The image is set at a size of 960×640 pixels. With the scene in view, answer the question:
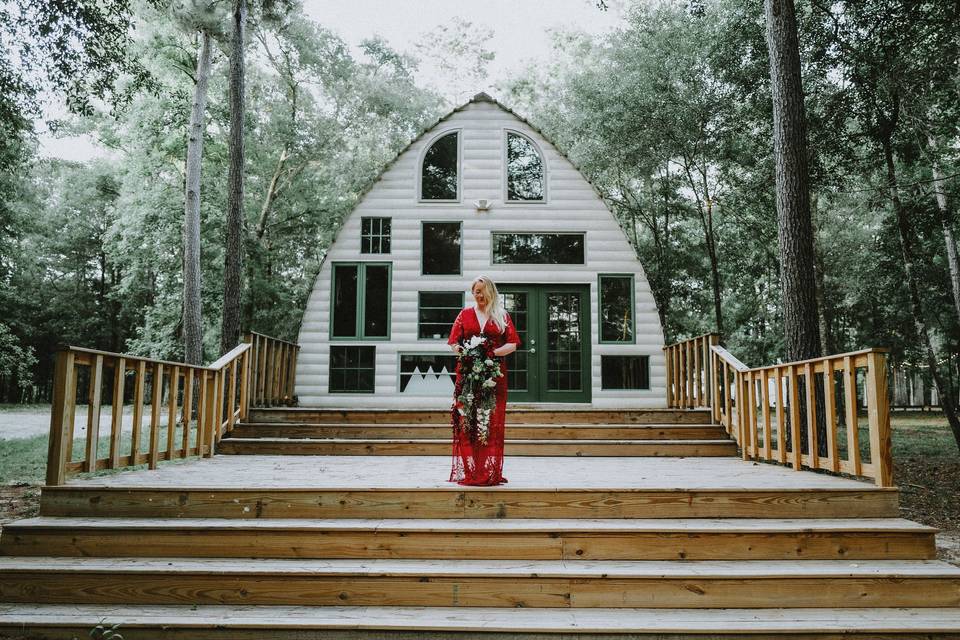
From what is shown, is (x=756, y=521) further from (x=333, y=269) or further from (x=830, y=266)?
(x=830, y=266)

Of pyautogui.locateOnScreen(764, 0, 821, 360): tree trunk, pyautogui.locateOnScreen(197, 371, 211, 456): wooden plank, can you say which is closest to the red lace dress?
pyautogui.locateOnScreen(197, 371, 211, 456): wooden plank

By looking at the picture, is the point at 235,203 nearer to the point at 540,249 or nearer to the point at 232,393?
the point at 232,393

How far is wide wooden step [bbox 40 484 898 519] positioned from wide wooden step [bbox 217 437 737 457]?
8.10 feet

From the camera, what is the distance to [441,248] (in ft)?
32.1

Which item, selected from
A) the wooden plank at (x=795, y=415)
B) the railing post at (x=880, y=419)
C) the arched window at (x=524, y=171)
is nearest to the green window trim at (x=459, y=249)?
the arched window at (x=524, y=171)

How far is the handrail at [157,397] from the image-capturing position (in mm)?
4102

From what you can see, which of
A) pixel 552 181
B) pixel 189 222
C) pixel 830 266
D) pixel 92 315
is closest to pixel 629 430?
pixel 552 181

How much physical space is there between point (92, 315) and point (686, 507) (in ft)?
98.2

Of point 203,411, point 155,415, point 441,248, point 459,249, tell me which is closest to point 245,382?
point 203,411

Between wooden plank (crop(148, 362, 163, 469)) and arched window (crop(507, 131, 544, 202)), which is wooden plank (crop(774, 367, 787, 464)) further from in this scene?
arched window (crop(507, 131, 544, 202))

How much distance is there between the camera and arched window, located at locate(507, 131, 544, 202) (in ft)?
32.5

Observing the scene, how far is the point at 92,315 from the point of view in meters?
27.2

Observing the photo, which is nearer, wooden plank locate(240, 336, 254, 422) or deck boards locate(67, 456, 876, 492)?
deck boards locate(67, 456, 876, 492)

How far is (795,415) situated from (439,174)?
667cm
